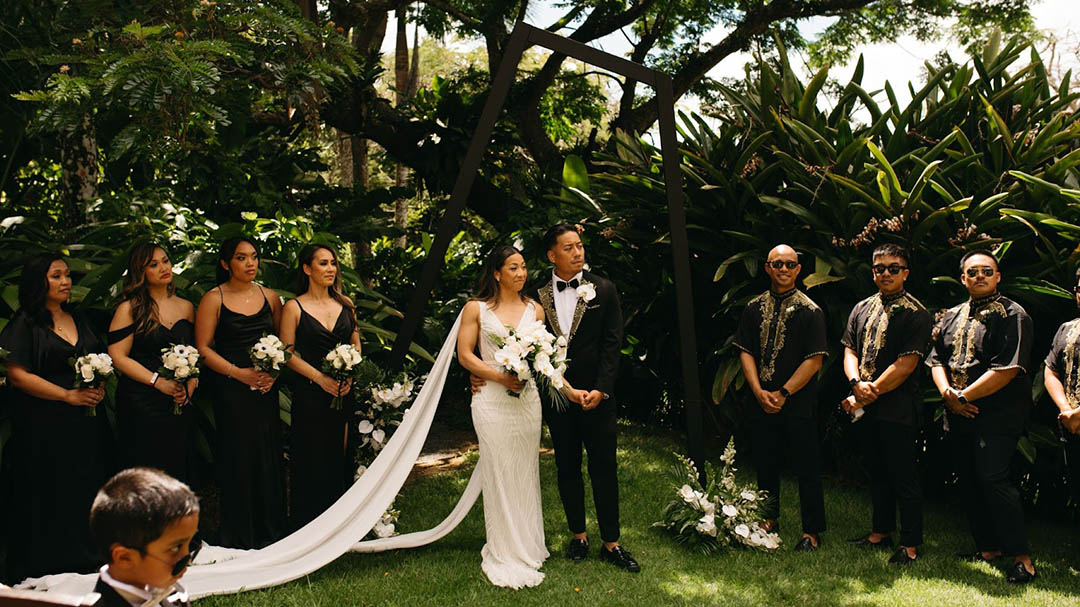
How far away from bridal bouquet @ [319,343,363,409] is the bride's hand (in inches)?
35.9

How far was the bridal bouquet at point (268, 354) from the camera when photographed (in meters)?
4.82

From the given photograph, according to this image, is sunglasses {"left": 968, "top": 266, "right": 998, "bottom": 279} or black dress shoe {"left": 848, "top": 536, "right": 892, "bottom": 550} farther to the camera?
black dress shoe {"left": 848, "top": 536, "right": 892, "bottom": 550}

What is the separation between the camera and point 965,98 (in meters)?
6.36

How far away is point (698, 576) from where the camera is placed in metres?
4.82

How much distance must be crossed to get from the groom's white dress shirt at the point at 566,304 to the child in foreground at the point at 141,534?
10.1ft

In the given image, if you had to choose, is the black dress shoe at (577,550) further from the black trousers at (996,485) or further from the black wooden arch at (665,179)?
the black trousers at (996,485)

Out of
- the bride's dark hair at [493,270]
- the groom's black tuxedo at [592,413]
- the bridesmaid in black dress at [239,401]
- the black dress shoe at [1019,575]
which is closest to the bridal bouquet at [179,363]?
the bridesmaid in black dress at [239,401]

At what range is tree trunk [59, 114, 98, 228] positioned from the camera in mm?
6562

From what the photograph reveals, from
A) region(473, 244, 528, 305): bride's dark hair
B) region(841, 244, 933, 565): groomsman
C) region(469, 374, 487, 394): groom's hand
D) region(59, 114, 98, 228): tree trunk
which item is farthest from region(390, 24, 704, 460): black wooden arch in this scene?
region(59, 114, 98, 228): tree trunk

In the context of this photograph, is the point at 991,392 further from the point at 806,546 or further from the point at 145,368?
the point at 145,368

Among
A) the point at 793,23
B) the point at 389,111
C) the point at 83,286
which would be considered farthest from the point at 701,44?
the point at 83,286

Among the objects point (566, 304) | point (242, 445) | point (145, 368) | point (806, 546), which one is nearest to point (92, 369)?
point (145, 368)

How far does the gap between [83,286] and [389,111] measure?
5.56 m

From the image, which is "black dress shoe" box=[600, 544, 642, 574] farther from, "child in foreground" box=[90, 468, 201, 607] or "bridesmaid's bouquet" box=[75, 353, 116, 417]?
"child in foreground" box=[90, 468, 201, 607]
